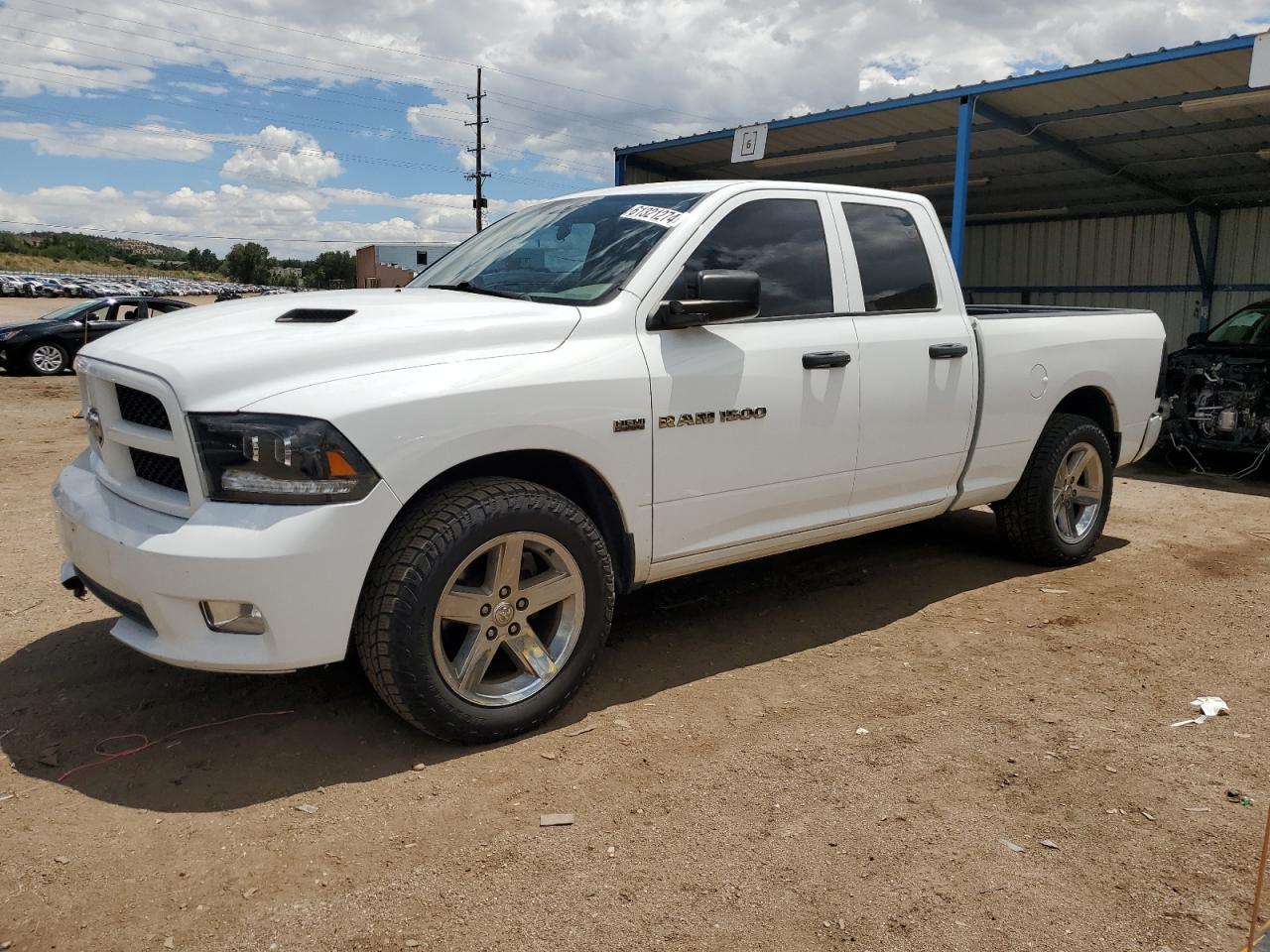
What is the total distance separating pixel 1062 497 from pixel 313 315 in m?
4.20

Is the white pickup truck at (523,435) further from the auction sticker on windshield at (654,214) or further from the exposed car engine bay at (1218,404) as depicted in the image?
the exposed car engine bay at (1218,404)

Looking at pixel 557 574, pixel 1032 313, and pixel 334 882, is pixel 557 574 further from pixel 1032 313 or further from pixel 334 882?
pixel 1032 313

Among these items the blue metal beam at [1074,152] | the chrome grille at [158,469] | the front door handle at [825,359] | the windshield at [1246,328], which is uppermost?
the blue metal beam at [1074,152]

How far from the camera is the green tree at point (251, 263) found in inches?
5187

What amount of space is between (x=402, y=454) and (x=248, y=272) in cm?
14104

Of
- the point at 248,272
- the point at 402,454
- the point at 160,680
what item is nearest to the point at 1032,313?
the point at 402,454

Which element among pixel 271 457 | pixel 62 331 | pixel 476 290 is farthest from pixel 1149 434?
pixel 62 331

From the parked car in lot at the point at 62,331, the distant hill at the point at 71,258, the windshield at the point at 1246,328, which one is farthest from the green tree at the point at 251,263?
the windshield at the point at 1246,328

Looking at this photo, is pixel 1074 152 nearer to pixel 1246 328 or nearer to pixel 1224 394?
pixel 1246 328

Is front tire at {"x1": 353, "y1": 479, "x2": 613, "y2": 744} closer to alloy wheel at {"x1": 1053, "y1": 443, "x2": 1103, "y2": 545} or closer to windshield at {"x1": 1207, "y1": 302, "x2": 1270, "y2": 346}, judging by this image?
alloy wheel at {"x1": 1053, "y1": 443, "x2": 1103, "y2": 545}

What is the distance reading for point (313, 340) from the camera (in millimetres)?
3143

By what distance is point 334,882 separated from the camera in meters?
2.68

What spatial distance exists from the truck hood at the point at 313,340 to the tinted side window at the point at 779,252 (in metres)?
0.74

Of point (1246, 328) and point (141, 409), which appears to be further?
point (1246, 328)
